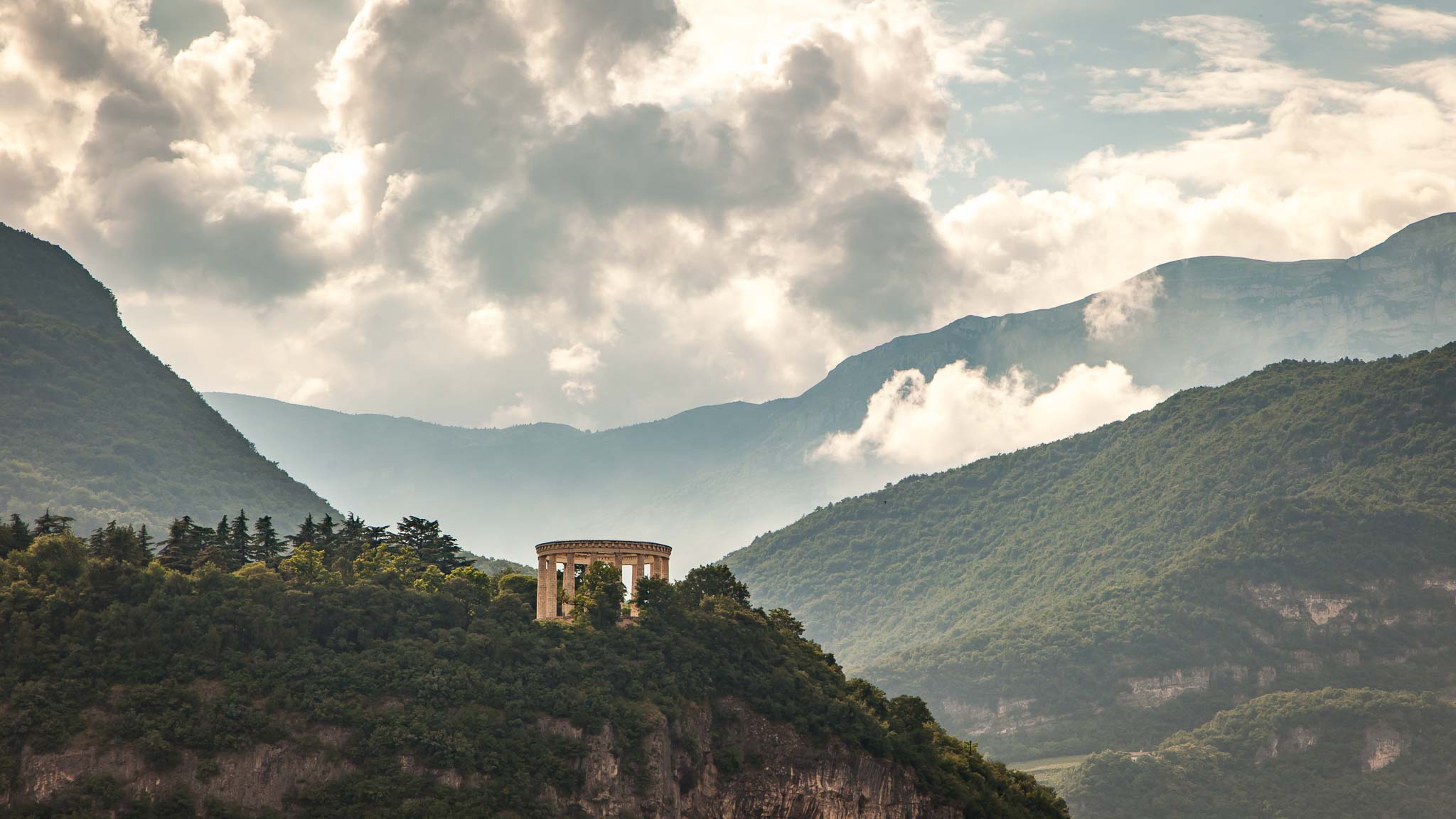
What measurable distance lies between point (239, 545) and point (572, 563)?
25.1 metres

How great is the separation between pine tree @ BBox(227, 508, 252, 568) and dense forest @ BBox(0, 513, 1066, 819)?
215mm

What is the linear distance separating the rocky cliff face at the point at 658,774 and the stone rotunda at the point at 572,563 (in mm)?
12653

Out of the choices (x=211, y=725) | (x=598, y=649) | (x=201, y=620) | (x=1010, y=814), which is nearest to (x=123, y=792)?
(x=211, y=725)

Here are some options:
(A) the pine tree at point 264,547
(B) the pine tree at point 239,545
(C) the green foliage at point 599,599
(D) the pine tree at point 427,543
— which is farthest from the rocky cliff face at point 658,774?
(D) the pine tree at point 427,543

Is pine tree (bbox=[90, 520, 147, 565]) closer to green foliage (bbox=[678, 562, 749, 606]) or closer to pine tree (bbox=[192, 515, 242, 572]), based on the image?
pine tree (bbox=[192, 515, 242, 572])

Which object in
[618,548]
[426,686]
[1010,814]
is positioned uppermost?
[618,548]

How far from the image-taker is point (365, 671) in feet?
407

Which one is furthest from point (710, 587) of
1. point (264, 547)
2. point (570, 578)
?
point (264, 547)

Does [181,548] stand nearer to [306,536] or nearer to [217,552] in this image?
[217,552]

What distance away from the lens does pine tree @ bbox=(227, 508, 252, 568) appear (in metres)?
137

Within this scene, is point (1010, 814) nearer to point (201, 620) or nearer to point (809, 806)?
point (809, 806)

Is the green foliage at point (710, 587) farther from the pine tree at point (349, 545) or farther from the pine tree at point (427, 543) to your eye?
the pine tree at point (349, 545)

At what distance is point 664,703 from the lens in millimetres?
130125

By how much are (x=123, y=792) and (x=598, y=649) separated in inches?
1376
